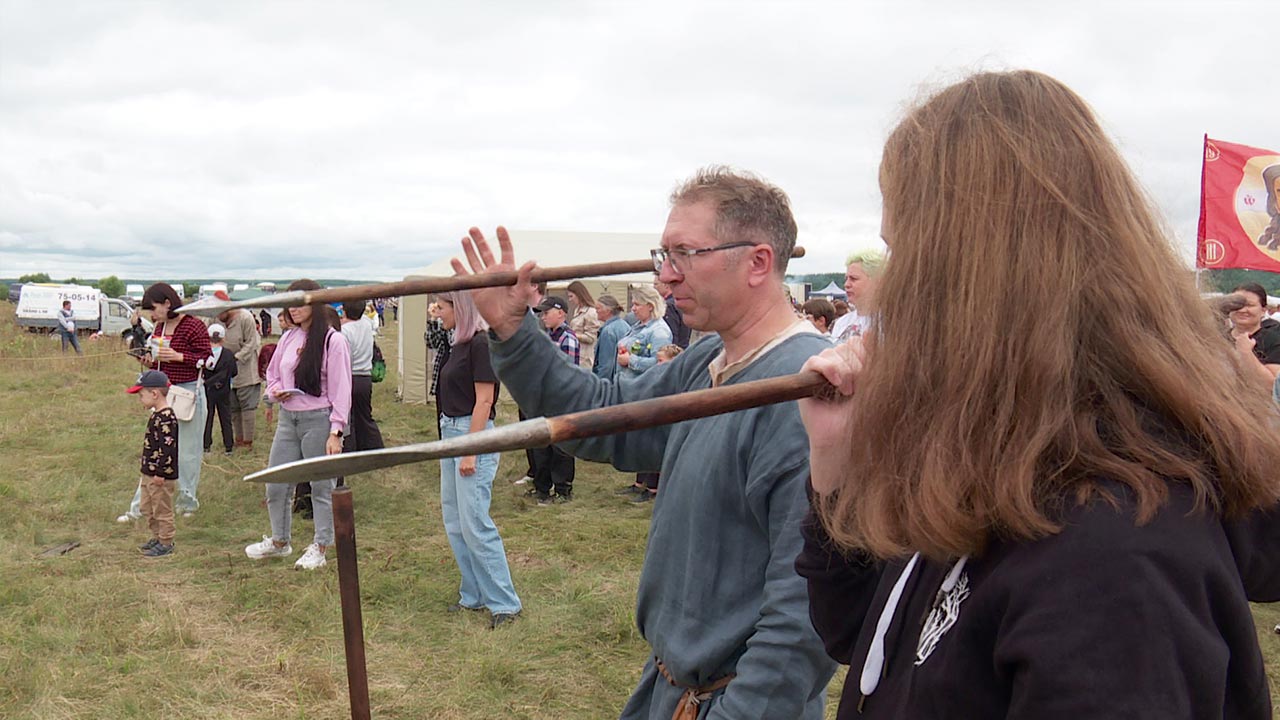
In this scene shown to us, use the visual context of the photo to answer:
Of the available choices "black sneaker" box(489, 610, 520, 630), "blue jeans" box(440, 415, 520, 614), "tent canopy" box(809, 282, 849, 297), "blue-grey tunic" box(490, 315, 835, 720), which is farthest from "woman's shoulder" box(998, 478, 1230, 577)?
"tent canopy" box(809, 282, 849, 297)

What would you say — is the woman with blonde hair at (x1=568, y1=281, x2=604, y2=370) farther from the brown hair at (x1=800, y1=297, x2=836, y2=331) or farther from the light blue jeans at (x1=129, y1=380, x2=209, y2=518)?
the light blue jeans at (x1=129, y1=380, x2=209, y2=518)

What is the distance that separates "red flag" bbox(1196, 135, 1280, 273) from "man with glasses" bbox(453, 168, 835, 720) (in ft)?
19.4

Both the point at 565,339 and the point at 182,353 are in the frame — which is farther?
the point at 565,339

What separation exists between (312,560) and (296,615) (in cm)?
88

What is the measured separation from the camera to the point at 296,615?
541 cm

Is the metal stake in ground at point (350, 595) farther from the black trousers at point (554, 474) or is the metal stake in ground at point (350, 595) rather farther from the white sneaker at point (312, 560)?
the black trousers at point (554, 474)

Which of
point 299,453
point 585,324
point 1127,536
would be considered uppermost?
point 1127,536

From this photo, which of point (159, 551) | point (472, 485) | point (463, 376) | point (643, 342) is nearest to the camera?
point (472, 485)

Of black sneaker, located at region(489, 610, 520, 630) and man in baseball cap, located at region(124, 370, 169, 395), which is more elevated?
man in baseball cap, located at region(124, 370, 169, 395)

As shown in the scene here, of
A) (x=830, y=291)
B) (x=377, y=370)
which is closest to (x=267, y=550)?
(x=377, y=370)

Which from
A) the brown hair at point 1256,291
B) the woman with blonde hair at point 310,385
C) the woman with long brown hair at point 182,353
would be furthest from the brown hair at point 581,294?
the brown hair at point 1256,291

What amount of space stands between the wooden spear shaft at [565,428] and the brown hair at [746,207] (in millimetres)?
909

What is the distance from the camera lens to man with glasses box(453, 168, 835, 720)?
1.82 metres

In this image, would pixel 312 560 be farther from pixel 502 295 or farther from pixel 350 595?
pixel 502 295
